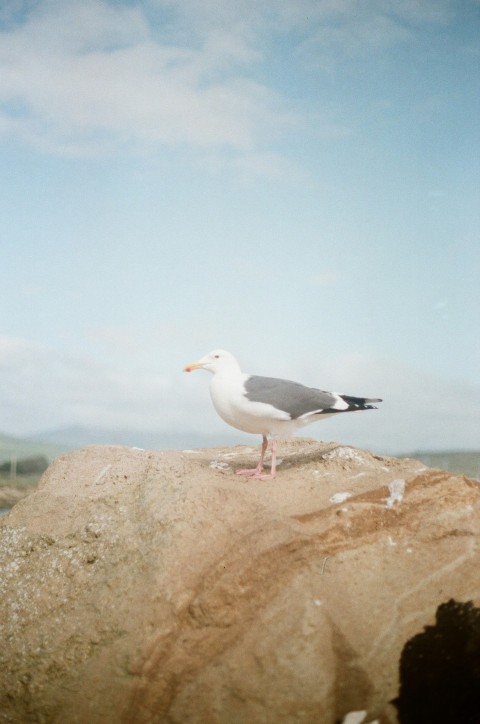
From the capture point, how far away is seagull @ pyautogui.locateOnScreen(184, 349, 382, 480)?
6.05 meters

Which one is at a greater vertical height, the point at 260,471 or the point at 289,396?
the point at 289,396

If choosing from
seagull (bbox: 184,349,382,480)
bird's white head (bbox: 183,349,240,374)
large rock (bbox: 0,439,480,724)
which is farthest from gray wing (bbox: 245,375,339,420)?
large rock (bbox: 0,439,480,724)

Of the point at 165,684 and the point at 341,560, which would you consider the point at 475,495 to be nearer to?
the point at 341,560

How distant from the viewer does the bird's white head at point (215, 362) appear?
6.41 metres

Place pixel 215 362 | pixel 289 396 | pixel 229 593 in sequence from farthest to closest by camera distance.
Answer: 1. pixel 215 362
2. pixel 289 396
3. pixel 229 593

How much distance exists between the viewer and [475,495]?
5.35m

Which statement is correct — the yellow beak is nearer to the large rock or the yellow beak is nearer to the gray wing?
the gray wing

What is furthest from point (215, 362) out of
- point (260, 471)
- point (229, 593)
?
point (229, 593)

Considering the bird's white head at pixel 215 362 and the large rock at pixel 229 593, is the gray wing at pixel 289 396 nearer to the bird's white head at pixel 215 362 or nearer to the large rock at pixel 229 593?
the bird's white head at pixel 215 362

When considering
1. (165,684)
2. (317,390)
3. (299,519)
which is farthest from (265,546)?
(317,390)

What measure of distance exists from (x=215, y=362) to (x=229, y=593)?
2.32m

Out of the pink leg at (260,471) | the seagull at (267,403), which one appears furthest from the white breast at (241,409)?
the pink leg at (260,471)

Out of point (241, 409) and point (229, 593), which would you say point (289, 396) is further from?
point (229, 593)

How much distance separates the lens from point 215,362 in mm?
6426
